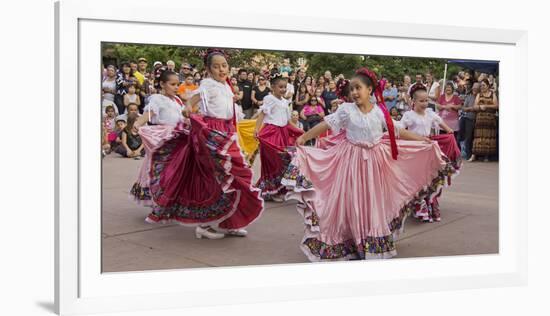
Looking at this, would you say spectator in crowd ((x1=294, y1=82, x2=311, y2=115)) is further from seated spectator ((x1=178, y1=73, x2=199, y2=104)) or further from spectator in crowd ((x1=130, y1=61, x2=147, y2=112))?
spectator in crowd ((x1=130, y1=61, x2=147, y2=112))

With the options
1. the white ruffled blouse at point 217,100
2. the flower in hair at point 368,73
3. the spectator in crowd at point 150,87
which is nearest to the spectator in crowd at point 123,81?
the spectator in crowd at point 150,87

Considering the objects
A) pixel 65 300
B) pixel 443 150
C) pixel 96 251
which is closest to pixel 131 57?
pixel 96 251

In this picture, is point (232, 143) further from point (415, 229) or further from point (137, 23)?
point (415, 229)

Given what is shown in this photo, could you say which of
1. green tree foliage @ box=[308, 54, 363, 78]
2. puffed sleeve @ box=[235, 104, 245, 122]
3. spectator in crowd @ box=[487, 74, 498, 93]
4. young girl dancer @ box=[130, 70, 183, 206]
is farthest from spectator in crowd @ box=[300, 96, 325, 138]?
spectator in crowd @ box=[487, 74, 498, 93]

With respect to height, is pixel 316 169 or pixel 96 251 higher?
pixel 316 169

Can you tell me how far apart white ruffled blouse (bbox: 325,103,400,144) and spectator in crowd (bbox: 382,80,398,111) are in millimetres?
207

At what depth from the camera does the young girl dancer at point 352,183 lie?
5133 mm

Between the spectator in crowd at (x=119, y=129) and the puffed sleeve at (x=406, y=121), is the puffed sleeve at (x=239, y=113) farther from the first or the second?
the puffed sleeve at (x=406, y=121)

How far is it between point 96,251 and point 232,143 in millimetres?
1266

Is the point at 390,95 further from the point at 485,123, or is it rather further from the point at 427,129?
the point at 485,123

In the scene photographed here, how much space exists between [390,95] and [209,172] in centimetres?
155

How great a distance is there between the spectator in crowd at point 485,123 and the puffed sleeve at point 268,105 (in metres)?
1.78

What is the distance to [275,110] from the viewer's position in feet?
17.2

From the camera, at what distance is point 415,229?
5613 mm
